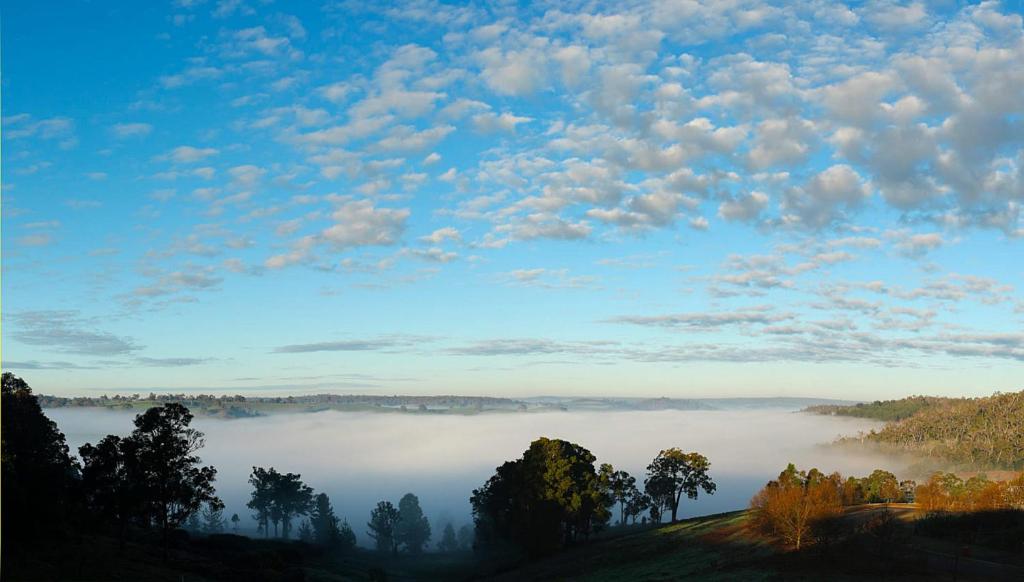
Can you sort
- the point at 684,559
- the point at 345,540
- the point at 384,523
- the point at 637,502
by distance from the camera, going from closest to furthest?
the point at 684,559 → the point at 637,502 → the point at 345,540 → the point at 384,523

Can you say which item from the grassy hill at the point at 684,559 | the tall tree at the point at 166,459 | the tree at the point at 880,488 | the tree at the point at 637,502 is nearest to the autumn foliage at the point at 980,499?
the grassy hill at the point at 684,559

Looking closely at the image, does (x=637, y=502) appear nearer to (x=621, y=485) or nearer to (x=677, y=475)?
(x=677, y=475)

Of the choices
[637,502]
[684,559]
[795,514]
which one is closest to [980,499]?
[795,514]

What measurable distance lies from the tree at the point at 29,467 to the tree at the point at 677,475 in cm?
9668

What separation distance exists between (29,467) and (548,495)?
63727 mm

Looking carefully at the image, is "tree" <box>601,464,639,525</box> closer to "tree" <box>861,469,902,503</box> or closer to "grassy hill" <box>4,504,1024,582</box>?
"grassy hill" <box>4,504,1024,582</box>

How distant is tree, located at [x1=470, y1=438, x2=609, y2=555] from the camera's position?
10138cm

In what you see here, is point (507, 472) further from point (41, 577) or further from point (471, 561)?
point (41, 577)

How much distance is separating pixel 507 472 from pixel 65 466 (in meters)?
60.5

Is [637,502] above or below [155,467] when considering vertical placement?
below

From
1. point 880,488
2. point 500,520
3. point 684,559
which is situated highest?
point 684,559

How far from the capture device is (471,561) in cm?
14025

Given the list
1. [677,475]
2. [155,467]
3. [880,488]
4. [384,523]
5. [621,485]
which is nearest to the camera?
[155,467]

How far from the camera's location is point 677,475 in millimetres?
133250
